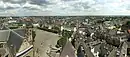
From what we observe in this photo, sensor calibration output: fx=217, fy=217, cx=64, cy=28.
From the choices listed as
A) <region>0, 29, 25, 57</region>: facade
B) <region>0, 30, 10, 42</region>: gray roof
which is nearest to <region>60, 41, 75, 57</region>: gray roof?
<region>0, 29, 25, 57</region>: facade

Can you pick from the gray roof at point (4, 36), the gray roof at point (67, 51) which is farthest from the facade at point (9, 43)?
the gray roof at point (67, 51)

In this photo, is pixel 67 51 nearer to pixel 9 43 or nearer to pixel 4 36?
pixel 9 43

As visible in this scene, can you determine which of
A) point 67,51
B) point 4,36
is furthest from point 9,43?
point 67,51

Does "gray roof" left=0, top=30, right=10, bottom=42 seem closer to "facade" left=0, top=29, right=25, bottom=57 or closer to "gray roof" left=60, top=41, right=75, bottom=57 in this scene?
"facade" left=0, top=29, right=25, bottom=57

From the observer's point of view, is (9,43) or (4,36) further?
(4,36)

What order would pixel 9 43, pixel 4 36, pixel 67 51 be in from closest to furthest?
pixel 9 43 < pixel 67 51 < pixel 4 36

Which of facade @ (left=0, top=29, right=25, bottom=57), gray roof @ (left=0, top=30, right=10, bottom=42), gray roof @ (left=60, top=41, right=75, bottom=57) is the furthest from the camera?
gray roof @ (left=0, top=30, right=10, bottom=42)

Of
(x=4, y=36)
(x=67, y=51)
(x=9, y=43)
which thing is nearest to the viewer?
(x=9, y=43)

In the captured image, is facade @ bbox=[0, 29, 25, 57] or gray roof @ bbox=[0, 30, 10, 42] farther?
gray roof @ bbox=[0, 30, 10, 42]

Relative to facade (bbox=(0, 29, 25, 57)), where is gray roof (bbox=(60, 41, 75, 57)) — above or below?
below

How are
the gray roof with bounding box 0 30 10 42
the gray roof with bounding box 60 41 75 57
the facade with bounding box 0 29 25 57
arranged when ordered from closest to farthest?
the facade with bounding box 0 29 25 57 → the gray roof with bounding box 60 41 75 57 → the gray roof with bounding box 0 30 10 42

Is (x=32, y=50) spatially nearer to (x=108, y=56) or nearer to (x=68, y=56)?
(x=68, y=56)

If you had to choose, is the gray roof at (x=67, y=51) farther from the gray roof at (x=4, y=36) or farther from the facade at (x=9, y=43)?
the gray roof at (x=4, y=36)
